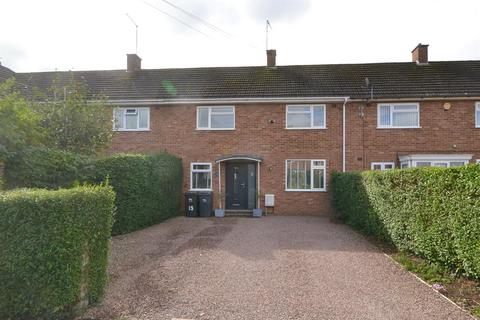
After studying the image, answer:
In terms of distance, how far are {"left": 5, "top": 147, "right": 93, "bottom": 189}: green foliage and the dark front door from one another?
22.8ft

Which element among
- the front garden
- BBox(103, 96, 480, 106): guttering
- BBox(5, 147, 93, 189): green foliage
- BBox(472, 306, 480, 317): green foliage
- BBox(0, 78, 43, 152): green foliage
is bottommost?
BBox(472, 306, 480, 317): green foliage

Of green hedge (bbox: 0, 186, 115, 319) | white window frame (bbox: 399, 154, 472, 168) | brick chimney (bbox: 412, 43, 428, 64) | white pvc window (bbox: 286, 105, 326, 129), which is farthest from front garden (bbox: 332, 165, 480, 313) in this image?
brick chimney (bbox: 412, 43, 428, 64)

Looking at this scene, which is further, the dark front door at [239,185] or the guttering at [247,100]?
the dark front door at [239,185]

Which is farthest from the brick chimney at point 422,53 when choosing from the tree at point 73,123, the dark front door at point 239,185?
the tree at point 73,123

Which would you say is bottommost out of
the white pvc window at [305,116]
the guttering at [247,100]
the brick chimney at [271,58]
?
the white pvc window at [305,116]

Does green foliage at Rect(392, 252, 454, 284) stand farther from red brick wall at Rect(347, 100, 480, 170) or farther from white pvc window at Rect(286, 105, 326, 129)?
white pvc window at Rect(286, 105, 326, 129)

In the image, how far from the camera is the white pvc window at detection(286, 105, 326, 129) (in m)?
14.6

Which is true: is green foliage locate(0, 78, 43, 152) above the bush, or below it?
above

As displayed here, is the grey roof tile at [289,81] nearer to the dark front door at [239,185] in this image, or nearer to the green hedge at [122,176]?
the dark front door at [239,185]

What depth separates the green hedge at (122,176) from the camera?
7.32 meters

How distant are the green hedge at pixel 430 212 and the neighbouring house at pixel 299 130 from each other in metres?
4.84

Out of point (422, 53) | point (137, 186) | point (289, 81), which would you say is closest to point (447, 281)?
point (137, 186)

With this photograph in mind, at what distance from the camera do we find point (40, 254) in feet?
12.3

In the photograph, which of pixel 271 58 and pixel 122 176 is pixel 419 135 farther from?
pixel 122 176
